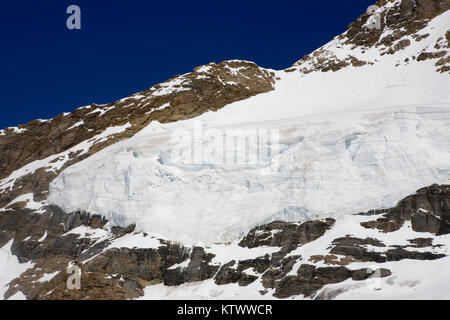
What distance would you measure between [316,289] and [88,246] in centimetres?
2466

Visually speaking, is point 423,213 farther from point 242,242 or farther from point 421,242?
point 242,242

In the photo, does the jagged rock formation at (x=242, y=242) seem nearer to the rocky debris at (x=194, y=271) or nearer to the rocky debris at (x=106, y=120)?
the rocky debris at (x=194, y=271)

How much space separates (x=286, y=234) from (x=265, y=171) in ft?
27.9

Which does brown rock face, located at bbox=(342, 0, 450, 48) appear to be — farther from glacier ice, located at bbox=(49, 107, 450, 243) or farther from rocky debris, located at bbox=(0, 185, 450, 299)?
rocky debris, located at bbox=(0, 185, 450, 299)

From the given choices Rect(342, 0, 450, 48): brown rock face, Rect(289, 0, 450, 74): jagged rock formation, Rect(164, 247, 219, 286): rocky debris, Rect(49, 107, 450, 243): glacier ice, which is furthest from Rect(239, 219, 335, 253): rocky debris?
Rect(342, 0, 450, 48): brown rock face

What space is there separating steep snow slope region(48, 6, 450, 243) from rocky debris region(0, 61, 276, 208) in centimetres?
603

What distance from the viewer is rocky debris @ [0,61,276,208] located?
70200mm

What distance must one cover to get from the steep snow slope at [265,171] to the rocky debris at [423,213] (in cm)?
105

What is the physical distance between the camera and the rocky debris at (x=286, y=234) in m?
47.1

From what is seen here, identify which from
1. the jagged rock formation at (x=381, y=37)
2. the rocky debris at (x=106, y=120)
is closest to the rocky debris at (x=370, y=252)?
the rocky debris at (x=106, y=120)

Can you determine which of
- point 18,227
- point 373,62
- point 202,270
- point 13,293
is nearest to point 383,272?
point 202,270

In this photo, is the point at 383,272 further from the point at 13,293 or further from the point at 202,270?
the point at 13,293

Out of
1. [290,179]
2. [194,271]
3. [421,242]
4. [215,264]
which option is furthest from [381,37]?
[194,271]

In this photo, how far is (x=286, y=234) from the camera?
48125 millimetres
